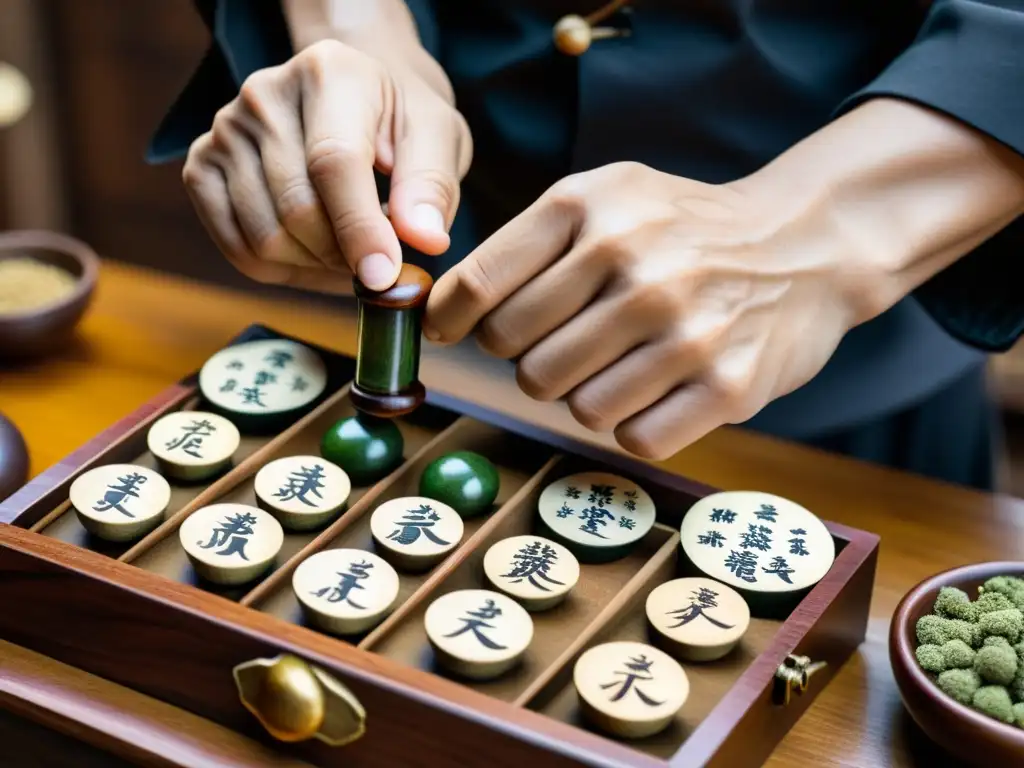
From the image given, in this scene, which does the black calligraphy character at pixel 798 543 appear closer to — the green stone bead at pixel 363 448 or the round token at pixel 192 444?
the green stone bead at pixel 363 448

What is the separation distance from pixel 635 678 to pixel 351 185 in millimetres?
570

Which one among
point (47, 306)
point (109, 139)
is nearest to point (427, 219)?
point (47, 306)

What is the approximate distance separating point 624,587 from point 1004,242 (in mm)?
679

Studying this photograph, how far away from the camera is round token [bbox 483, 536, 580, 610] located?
47.4 inches

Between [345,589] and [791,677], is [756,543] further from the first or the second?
[345,589]

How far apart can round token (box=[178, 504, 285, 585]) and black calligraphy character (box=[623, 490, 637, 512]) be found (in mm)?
365

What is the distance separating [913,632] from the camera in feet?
3.81

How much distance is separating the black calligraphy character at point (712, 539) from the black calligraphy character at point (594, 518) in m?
0.10

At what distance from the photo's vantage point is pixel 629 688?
1.08m

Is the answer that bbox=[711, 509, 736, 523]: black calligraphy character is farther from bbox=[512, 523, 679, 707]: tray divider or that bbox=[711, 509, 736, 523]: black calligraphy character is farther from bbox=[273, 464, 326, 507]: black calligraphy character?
bbox=[273, 464, 326, 507]: black calligraphy character

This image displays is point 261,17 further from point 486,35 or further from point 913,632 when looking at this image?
point 913,632

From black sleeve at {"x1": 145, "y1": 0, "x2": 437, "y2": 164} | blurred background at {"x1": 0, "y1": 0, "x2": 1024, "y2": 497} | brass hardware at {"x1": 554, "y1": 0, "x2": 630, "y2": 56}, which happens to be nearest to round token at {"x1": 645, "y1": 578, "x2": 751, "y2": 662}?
brass hardware at {"x1": 554, "y1": 0, "x2": 630, "y2": 56}

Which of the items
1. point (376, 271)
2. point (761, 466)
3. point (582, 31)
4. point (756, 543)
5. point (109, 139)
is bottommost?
point (109, 139)

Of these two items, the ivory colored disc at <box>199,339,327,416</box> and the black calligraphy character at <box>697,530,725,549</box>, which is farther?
the ivory colored disc at <box>199,339,327,416</box>
